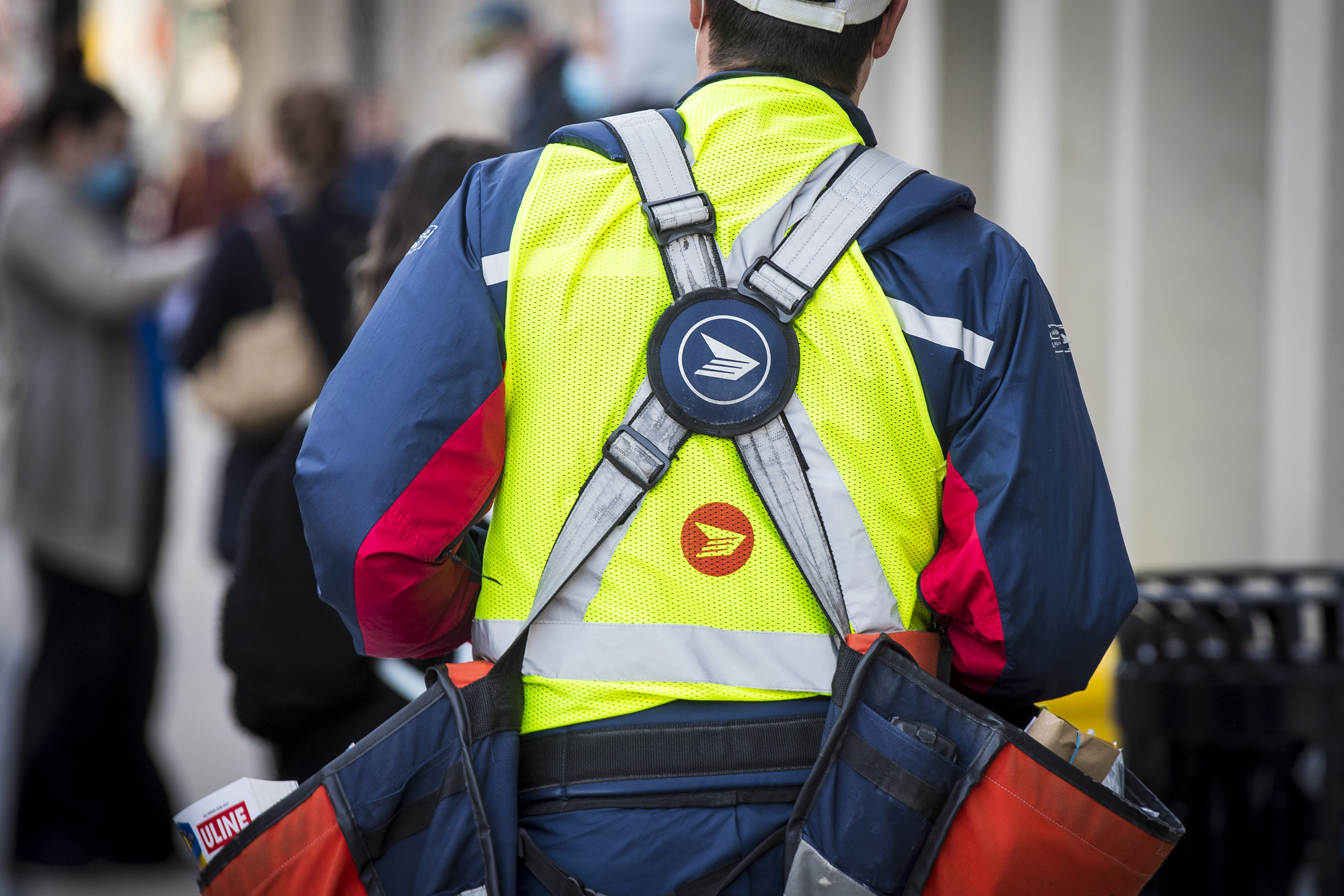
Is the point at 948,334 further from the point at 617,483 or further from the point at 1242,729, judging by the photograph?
the point at 1242,729

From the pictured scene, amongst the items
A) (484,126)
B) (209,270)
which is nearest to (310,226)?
(209,270)

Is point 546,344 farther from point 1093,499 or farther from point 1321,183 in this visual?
point 1321,183

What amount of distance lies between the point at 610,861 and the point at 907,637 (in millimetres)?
441

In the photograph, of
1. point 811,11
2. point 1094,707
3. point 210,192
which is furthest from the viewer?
point 210,192

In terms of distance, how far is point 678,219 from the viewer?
184cm

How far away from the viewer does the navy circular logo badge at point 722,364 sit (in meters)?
1.83

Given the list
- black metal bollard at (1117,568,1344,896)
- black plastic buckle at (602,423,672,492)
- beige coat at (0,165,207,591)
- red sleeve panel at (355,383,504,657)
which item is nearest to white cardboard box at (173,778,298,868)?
red sleeve panel at (355,383,504,657)

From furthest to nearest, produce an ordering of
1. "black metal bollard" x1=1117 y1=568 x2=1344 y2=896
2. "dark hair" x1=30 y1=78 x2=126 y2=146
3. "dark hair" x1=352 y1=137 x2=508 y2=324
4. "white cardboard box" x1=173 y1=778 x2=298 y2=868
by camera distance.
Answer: "dark hair" x1=30 y1=78 x2=126 y2=146
"black metal bollard" x1=1117 y1=568 x2=1344 y2=896
"dark hair" x1=352 y1=137 x2=508 y2=324
"white cardboard box" x1=173 y1=778 x2=298 y2=868

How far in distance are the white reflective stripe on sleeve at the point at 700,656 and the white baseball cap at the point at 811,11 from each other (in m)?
0.76

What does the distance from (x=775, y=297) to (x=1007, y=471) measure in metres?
0.34

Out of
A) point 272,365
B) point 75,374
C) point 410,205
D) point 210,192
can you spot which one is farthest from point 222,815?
point 210,192

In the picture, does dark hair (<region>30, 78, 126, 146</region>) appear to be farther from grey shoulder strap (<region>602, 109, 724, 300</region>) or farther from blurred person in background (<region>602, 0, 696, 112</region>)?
grey shoulder strap (<region>602, 109, 724, 300</region>)

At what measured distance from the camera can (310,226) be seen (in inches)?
183

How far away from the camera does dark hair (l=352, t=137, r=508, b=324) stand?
119 inches
